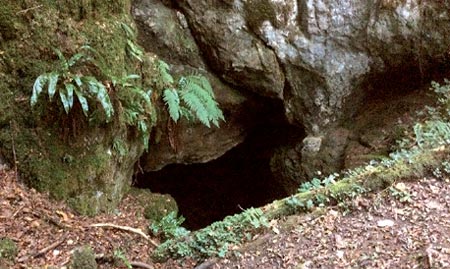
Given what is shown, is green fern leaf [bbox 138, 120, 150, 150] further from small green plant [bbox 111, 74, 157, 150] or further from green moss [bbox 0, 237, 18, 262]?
green moss [bbox 0, 237, 18, 262]

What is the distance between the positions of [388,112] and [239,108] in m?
2.50

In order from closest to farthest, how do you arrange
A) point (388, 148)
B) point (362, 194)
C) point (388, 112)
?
point (362, 194)
point (388, 148)
point (388, 112)

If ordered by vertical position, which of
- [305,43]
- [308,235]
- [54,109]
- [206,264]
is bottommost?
[206,264]

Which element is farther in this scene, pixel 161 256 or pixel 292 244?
pixel 161 256

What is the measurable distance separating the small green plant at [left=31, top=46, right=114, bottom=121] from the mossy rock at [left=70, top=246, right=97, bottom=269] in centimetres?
134

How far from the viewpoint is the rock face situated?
7391mm

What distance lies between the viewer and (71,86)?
4461mm

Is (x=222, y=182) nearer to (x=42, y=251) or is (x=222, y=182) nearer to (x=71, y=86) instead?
(x=71, y=86)

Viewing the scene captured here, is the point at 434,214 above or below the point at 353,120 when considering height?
below

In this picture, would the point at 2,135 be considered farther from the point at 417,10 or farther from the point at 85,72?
the point at 417,10

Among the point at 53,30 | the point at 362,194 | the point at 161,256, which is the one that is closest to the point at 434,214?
the point at 362,194

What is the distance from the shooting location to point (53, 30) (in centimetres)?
487

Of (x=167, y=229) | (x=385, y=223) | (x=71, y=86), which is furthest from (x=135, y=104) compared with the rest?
(x=385, y=223)

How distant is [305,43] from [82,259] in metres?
5.19
